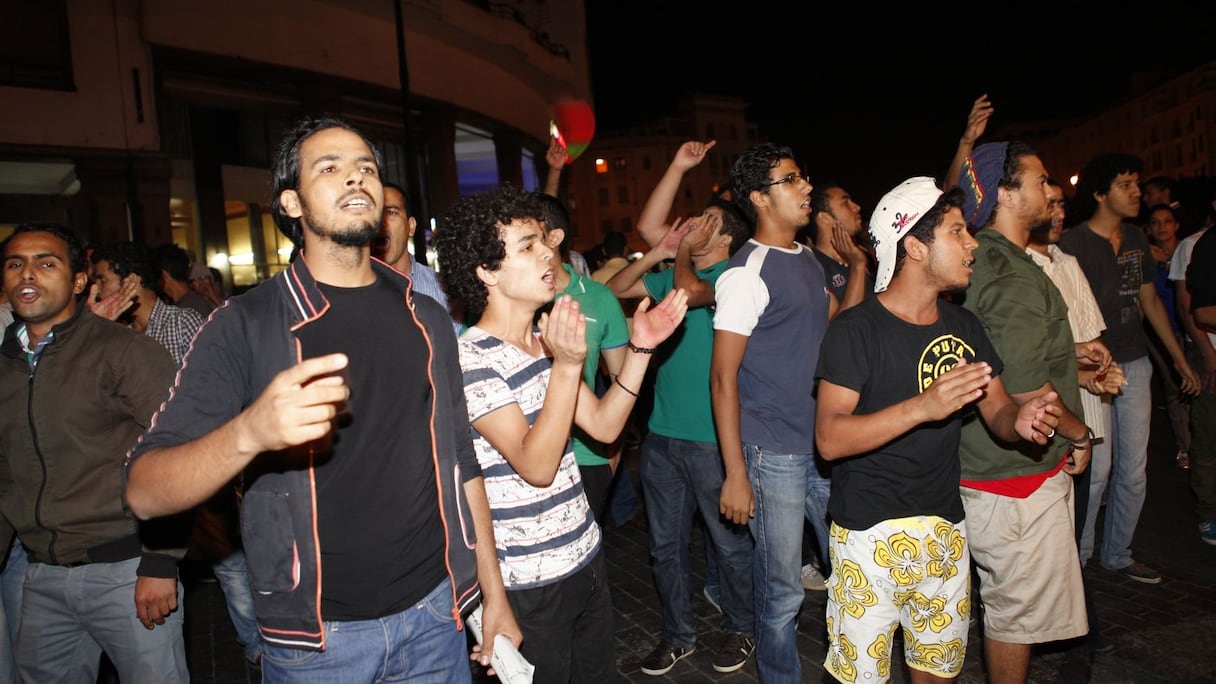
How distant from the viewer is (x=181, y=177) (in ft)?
64.3

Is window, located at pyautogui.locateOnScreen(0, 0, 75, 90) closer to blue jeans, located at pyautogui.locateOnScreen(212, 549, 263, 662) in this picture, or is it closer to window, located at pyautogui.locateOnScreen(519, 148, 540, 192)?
blue jeans, located at pyautogui.locateOnScreen(212, 549, 263, 662)

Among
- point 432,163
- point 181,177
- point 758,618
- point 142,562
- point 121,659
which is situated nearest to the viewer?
point 142,562

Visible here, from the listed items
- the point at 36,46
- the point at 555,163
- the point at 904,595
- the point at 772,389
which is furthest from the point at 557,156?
the point at 36,46

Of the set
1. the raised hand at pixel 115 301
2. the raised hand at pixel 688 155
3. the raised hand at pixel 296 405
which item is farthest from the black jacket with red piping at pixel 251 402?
the raised hand at pixel 115 301

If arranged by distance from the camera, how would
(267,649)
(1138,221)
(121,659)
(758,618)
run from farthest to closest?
(1138,221) < (758,618) < (121,659) < (267,649)

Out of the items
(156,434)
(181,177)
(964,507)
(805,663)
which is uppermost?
(181,177)

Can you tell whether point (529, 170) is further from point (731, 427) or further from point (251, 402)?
point (251, 402)

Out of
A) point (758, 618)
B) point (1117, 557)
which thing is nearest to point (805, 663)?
point (758, 618)

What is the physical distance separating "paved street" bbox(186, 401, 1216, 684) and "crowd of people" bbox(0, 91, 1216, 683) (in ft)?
0.62

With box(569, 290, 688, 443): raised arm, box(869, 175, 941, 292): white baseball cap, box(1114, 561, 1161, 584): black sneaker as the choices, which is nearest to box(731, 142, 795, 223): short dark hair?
box(869, 175, 941, 292): white baseball cap

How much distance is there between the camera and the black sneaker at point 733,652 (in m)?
4.33

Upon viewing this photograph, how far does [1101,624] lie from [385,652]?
4.27m

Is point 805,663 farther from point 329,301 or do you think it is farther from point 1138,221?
point 1138,221

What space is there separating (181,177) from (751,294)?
2011 cm
